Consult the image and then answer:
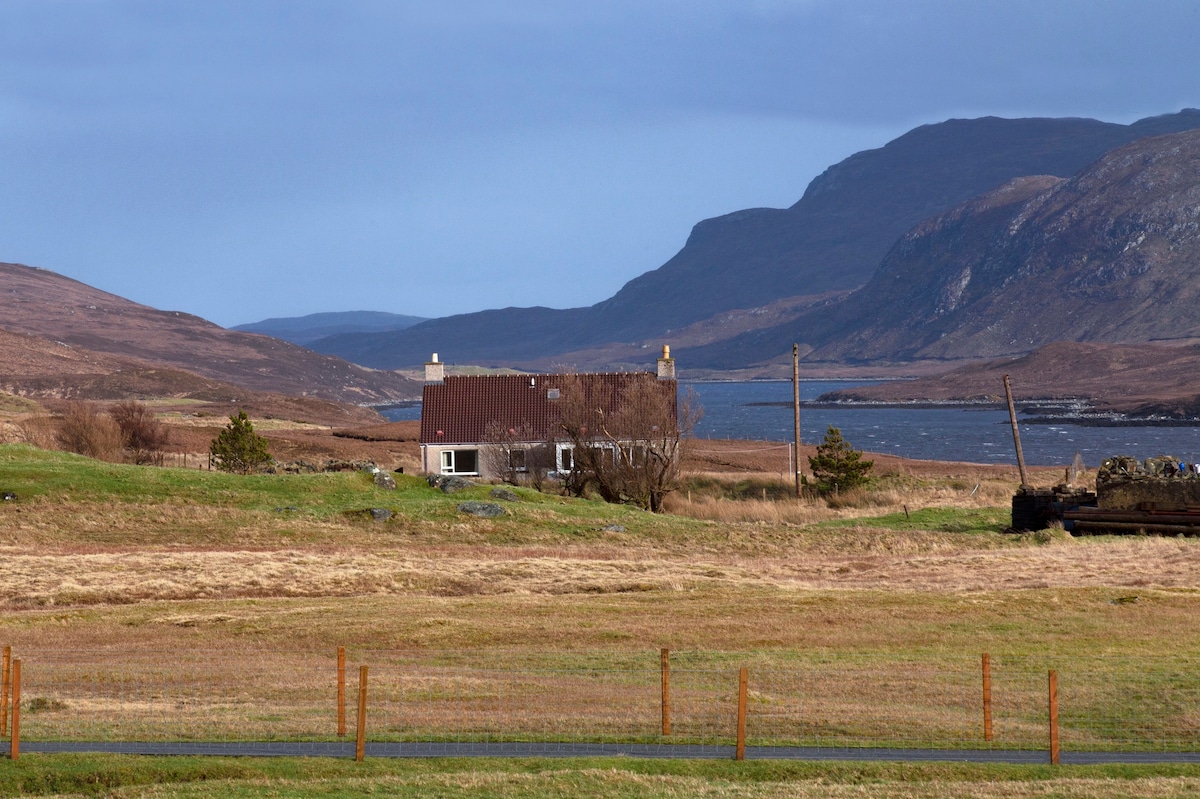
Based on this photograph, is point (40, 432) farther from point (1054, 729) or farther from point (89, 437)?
point (1054, 729)

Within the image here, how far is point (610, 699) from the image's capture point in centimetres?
1795

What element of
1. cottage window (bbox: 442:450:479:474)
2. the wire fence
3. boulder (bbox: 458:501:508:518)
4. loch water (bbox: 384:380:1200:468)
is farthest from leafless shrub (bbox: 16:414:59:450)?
the wire fence

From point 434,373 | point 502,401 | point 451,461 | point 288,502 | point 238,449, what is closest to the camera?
point 288,502

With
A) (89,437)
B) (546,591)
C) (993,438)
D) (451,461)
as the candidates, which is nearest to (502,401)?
(451,461)

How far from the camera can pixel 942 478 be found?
69688mm

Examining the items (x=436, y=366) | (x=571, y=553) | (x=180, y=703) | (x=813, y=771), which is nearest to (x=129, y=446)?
(x=436, y=366)

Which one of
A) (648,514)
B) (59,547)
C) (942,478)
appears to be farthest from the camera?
(942,478)

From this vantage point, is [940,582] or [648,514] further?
[648,514]

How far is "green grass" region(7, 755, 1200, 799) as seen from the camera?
509 inches

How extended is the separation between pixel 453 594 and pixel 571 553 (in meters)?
8.66

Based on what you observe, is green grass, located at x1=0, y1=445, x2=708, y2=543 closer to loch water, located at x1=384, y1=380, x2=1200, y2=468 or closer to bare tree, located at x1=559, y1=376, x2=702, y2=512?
bare tree, located at x1=559, y1=376, x2=702, y2=512

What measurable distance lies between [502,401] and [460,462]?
167 inches

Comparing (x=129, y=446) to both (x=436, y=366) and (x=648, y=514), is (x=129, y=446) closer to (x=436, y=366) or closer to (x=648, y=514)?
(x=436, y=366)

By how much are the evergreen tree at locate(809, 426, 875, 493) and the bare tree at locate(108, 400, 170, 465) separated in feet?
117
